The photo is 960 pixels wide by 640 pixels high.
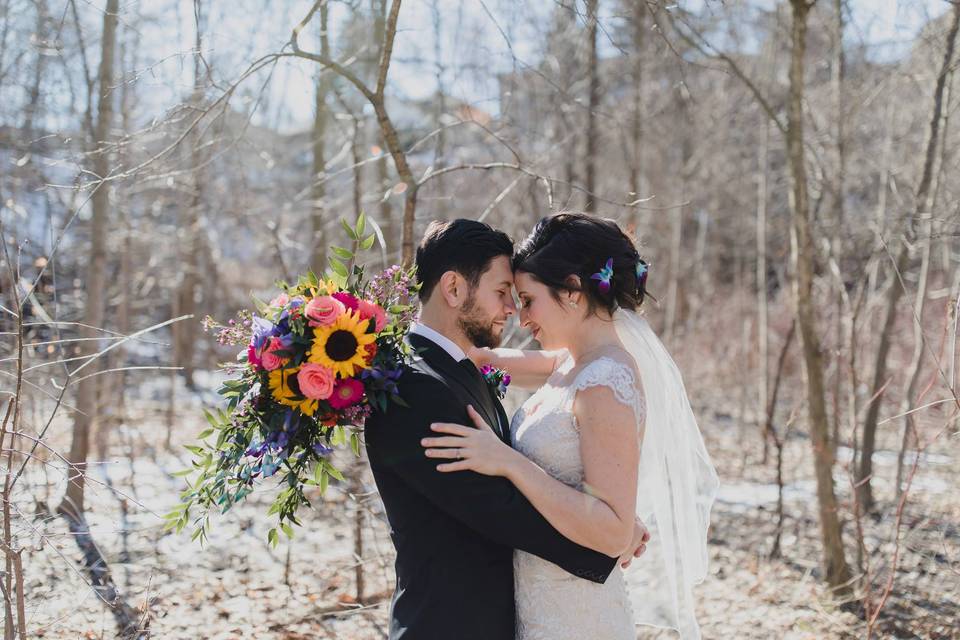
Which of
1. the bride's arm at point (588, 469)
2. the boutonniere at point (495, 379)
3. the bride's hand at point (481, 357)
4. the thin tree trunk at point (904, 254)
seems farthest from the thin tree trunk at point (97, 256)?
the thin tree trunk at point (904, 254)

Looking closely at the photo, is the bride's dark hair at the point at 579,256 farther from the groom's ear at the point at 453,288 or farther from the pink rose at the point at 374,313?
the pink rose at the point at 374,313

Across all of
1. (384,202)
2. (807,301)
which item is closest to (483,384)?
(807,301)

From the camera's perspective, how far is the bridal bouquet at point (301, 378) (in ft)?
7.26

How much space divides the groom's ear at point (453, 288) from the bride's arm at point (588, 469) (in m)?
0.38

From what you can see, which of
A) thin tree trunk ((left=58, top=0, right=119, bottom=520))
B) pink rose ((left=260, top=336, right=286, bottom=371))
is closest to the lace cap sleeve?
pink rose ((left=260, top=336, right=286, bottom=371))

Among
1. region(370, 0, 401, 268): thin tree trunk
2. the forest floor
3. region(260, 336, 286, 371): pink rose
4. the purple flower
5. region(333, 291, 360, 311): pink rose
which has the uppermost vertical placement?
region(370, 0, 401, 268): thin tree trunk

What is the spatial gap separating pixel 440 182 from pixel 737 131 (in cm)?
1009

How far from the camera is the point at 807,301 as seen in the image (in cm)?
512

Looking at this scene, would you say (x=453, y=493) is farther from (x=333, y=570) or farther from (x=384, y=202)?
(x=384, y=202)

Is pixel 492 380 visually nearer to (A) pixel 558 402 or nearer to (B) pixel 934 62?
(A) pixel 558 402

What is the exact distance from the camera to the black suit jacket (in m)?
2.18

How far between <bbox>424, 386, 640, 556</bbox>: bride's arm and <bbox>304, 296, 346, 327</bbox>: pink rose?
15.8 inches

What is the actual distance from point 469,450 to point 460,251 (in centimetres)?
63

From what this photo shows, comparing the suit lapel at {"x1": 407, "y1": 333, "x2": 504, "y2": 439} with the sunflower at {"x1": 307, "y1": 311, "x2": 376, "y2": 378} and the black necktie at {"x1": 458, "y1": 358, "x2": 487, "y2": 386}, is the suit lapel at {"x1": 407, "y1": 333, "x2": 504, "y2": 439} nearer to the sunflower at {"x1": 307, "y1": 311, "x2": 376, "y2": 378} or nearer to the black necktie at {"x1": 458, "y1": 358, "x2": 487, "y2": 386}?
the black necktie at {"x1": 458, "y1": 358, "x2": 487, "y2": 386}
